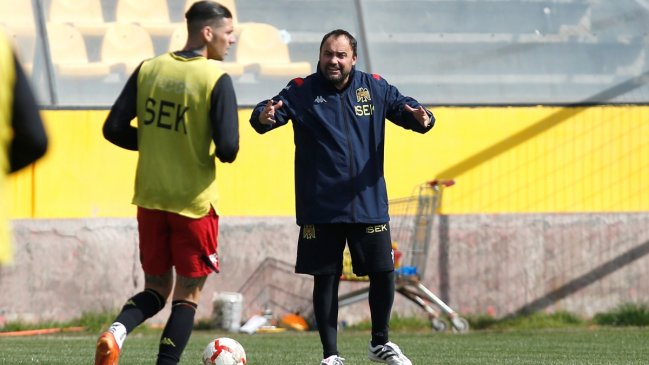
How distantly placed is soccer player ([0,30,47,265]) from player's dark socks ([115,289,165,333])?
8.71 ft

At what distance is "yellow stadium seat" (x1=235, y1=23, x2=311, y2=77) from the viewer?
586 inches

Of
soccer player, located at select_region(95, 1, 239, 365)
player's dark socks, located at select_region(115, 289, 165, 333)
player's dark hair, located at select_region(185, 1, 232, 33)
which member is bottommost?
player's dark socks, located at select_region(115, 289, 165, 333)

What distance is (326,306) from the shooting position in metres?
7.87

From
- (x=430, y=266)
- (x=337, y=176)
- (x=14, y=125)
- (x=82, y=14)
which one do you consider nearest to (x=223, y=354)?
(x=337, y=176)

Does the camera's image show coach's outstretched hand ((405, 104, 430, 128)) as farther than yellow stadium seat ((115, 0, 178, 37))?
No

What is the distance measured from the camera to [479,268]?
45.9ft

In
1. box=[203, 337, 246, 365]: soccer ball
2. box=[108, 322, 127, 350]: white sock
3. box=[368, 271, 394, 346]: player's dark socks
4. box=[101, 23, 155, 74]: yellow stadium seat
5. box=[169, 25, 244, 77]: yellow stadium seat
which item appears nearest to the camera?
box=[108, 322, 127, 350]: white sock

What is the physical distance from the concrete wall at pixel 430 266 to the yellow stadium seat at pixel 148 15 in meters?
2.36

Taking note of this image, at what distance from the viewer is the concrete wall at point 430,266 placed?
43.5 ft

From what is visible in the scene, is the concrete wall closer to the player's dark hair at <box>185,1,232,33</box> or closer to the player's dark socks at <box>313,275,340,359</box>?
the player's dark socks at <box>313,275,340,359</box>

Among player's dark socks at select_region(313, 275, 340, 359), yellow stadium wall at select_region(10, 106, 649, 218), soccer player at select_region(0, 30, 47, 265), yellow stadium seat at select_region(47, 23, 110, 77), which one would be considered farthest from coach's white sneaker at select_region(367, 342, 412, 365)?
yellow stadium seat at select_region(47, 23, 110, 77)

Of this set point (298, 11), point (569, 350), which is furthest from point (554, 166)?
point (569, 350)

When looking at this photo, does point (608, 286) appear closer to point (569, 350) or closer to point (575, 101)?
point (575, 101)

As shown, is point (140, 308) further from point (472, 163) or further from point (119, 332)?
point (472, 163)
